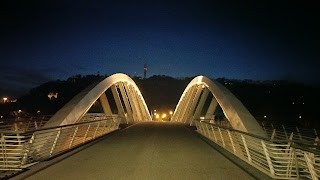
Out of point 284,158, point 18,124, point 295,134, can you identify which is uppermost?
point 18,124

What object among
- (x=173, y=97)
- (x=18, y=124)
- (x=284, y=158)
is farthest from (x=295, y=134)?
(x=173, y=97)

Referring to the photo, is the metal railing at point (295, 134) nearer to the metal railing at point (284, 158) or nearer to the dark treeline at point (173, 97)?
the metal railing at point (284, 158)

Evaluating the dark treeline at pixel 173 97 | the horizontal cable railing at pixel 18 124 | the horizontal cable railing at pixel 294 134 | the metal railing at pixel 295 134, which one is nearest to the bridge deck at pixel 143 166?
the horizontal cable railing at pixel 294 134

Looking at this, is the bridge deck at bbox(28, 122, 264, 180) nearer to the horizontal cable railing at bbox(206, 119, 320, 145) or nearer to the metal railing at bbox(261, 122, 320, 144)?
the horizontal cable railing at bbox(206, 119, 320, 145)

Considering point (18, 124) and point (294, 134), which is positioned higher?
point (18, 124)

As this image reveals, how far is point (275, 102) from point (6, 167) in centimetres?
13464

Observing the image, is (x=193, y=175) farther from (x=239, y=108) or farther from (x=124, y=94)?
(x=124, y=94)

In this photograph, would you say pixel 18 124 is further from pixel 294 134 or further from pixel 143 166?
pixel 294 134

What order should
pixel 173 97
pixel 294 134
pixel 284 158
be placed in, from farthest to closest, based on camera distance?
1. pixel 173 97
2. pixel 294 134
3. pixel 284 158

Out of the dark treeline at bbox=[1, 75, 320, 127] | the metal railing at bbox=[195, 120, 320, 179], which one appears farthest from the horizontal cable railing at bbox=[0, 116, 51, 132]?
the dark treeline at bbox=[1, 75, 320, 127]

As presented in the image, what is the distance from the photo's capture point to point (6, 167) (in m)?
9.30

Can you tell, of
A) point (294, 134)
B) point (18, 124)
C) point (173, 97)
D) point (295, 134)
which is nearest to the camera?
point (294, 134)

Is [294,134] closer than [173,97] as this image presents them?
Yes

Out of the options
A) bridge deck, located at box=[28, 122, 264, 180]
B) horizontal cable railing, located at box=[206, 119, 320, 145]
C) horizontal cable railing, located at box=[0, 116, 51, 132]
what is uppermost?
horizontal cable railing, located at box=[0, 116, 51, 132]
